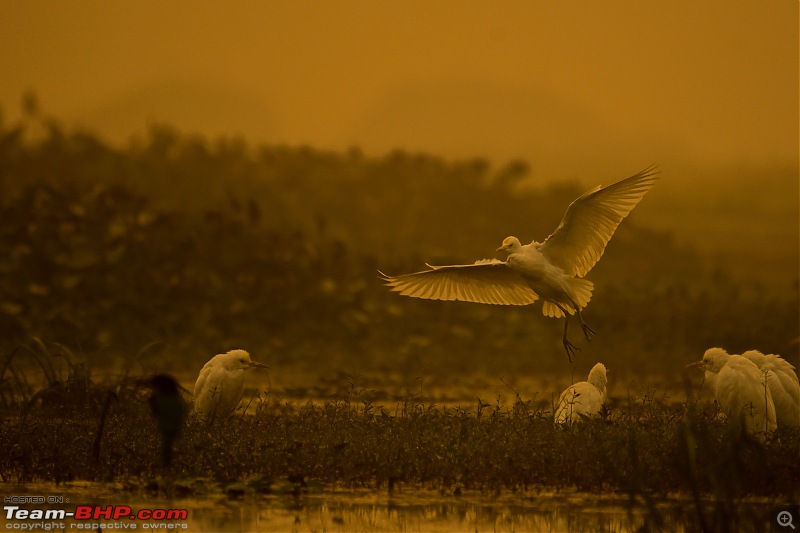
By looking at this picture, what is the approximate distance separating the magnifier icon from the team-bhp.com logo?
2.90 meters

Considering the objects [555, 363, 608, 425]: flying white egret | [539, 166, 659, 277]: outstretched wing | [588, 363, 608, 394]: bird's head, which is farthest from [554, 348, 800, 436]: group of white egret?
[539, 166, 659, 277]: outstretched wing

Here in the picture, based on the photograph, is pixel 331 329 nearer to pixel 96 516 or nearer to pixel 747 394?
pixel 747 394

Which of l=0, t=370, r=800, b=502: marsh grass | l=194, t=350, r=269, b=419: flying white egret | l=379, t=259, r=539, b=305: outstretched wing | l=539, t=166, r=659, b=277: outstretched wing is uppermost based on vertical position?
l=539, t=166, r=659, b=277: outstretched wing

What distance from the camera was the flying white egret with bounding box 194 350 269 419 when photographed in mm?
9133

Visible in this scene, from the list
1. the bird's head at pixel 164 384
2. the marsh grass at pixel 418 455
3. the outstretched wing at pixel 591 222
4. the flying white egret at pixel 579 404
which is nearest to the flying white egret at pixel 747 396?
the marsh grass at pixel 418 455

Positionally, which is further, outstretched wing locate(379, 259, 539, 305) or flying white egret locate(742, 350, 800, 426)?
outstretched wing locate(379, 259, 539, 305)

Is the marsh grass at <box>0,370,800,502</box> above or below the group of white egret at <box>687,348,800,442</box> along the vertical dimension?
below

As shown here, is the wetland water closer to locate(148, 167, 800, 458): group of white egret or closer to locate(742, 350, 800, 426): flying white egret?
locate(148, 167, 800, 458): group of white egret

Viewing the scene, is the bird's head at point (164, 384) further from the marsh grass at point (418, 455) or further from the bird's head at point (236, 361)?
the bird's head at point (236, 361)

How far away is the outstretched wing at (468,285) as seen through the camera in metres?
10.1

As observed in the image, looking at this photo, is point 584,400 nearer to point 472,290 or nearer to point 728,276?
point 472,290

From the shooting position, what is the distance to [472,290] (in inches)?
409

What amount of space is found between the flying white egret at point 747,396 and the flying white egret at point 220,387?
327 cm

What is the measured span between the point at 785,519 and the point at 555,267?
3617mm
